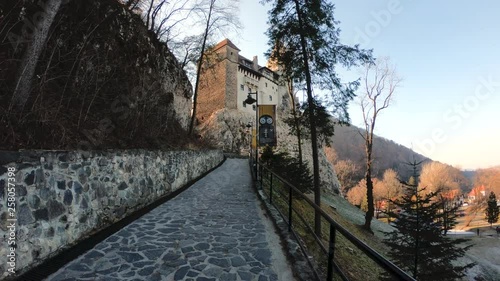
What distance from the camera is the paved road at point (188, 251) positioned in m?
3.27

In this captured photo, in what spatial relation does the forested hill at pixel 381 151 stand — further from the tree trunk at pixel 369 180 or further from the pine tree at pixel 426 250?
the pine tree at pixel 426 250

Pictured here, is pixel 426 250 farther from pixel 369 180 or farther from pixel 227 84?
pixel 227 84

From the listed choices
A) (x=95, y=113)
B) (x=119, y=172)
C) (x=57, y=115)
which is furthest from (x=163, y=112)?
(x=57, y=115)

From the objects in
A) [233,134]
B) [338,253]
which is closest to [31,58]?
[338,253]

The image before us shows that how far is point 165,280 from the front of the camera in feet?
10.2

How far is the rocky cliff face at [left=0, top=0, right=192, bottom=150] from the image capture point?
377cm

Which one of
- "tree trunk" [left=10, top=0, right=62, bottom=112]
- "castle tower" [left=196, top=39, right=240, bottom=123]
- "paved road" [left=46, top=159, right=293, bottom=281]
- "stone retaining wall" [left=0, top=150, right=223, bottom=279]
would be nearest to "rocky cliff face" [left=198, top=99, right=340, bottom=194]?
"castle tower" [left=196, top=39, right=240, bottom=123]

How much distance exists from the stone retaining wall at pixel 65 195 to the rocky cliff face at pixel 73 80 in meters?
0.28

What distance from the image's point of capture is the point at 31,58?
3.92 meters

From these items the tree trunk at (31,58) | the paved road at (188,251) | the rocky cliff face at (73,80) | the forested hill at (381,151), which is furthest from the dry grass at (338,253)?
the forested hill at (381,151)

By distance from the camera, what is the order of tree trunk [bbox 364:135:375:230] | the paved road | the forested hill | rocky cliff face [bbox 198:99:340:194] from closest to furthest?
1. the paved road
2. tree trunk [bbox 364:135:375:230]
3. rocky cliff face [bbox 198:99:340:194]
4. the forested hill

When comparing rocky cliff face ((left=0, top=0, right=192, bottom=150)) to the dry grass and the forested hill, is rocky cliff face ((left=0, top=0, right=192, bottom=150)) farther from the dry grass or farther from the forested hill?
the forested hill

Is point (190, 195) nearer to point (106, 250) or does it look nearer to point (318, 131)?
point (106, 250)

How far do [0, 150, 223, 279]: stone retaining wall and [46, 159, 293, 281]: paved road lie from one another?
0.44 metres
